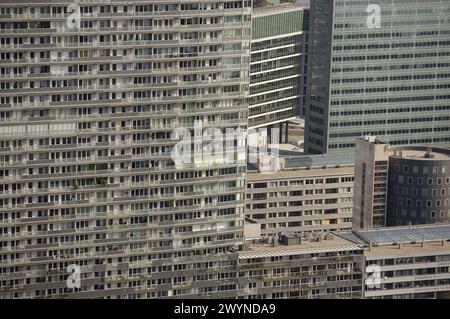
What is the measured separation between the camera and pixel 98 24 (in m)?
152

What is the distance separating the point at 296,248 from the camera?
547 ft

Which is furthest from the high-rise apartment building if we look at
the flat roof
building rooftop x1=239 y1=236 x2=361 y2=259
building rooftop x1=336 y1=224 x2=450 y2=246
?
building rooftop x1=336 y1=224 x2=450 y2=246

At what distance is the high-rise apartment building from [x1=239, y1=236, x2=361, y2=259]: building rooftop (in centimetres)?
295

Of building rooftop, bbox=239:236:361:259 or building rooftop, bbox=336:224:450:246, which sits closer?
building rooftop, bbox=239:236:361:259

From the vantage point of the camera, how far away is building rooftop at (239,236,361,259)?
16388cm

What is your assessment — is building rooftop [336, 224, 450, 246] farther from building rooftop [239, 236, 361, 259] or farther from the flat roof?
building rooftop [239, 236, 361, 259]

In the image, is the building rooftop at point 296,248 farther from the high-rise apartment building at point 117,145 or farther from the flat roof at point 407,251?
the high-rise apartment building at point 117,145

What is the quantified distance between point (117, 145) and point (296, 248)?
28.1 metres

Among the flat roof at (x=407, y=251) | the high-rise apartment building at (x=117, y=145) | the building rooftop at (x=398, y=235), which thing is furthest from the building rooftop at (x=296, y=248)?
the building rooftop at (x=398, y=235)

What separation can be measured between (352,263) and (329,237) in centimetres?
661

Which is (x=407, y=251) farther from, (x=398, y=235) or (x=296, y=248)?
(x=296, y=248)

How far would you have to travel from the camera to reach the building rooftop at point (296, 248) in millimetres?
163875

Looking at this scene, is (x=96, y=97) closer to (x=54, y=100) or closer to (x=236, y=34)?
(x=54, y=100)
